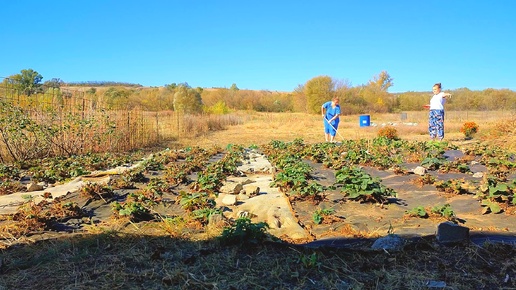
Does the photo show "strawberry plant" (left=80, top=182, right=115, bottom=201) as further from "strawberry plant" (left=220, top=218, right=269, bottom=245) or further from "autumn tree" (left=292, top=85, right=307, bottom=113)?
"autumn tree" (left=292, top=85, right=307, bottom=113)

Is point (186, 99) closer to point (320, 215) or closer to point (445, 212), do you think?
point (320, 215)

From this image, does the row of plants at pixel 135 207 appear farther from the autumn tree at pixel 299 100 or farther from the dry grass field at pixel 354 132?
the autumn tree at pixel 299 100

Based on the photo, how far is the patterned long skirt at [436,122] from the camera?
952 cm

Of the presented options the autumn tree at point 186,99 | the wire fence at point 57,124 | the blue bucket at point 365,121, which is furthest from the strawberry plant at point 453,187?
the autumn tree at point 186,99

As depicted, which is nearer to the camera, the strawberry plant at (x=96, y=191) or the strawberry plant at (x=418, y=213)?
the strawberry plant at (x=418, y=213)

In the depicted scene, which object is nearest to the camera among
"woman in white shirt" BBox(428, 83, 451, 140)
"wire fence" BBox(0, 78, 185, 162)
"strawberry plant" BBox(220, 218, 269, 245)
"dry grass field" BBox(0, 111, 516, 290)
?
"dry grass field" BBox(0, 111, 516, 290)

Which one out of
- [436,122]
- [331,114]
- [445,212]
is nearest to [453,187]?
[445,212]

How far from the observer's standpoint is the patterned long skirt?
375 inches

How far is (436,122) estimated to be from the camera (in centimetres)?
985

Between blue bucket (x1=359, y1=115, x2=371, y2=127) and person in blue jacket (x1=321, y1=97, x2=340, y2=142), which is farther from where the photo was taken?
blue bucket (x1=359, y1=115, x2=371, y2=127)

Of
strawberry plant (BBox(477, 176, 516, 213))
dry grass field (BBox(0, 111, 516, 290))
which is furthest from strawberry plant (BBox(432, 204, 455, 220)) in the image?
dry grass field (BBox(0, 111, 516, 290))

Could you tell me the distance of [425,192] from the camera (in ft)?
14.7

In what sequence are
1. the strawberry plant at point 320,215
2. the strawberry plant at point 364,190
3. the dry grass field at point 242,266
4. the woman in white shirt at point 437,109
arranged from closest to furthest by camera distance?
the dry grass field at point 242,266 → the strawberry plant at point 320,215 → the strawberry plant at point 364,190 → the woman in white shirt at point 437,109

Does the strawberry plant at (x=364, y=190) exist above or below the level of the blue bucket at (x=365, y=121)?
below
